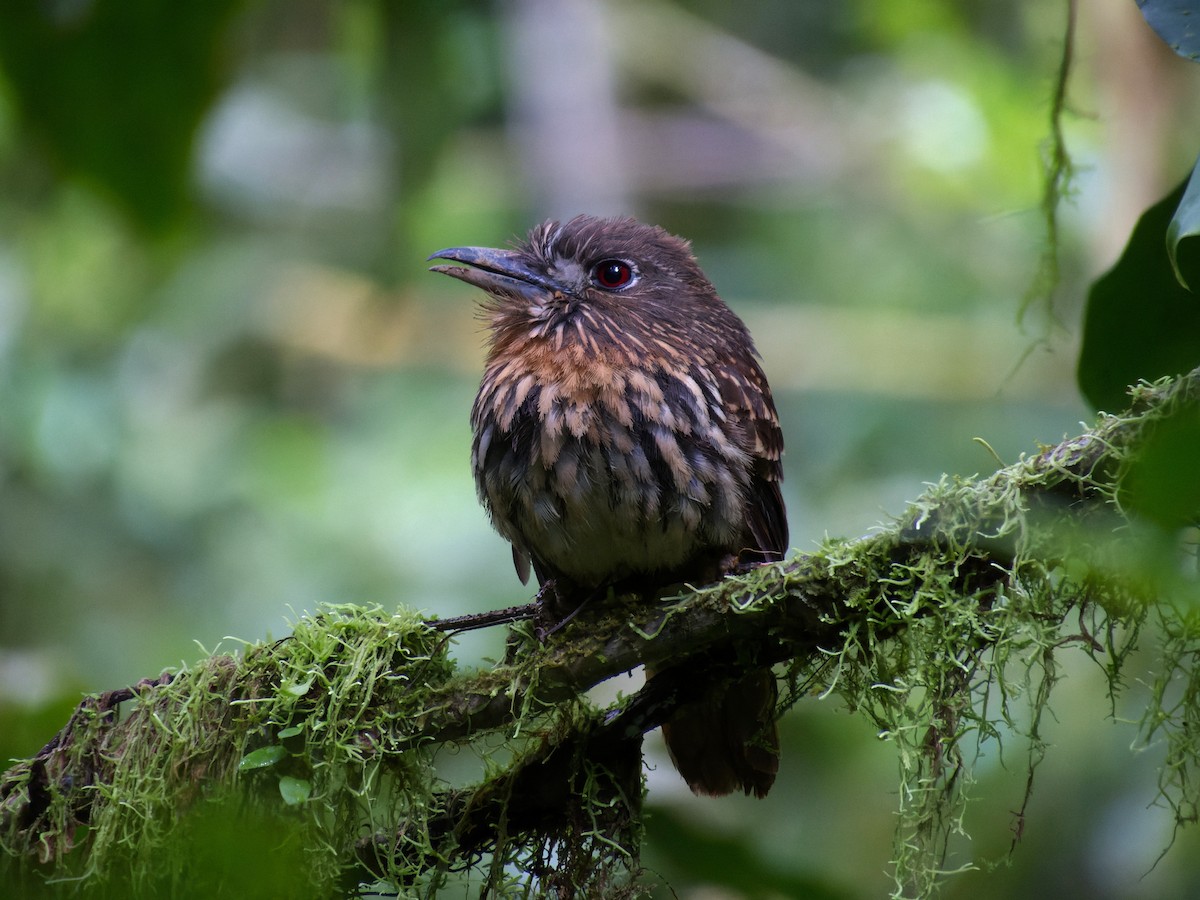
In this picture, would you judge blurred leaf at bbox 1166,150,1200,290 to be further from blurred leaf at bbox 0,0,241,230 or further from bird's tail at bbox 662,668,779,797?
blurred leaf at bbox 0,0,241,230

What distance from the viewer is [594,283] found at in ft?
10.4

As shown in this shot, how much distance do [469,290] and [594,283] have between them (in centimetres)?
406

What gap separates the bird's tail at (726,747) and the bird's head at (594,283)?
88 cm

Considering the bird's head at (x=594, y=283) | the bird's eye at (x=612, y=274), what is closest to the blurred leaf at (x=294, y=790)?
the bird's head at (x=594, y=283)

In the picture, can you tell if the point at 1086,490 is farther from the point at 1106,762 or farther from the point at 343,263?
the point at 343,263

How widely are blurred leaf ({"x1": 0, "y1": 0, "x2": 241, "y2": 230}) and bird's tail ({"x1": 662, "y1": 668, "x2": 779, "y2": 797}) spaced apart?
1785mm

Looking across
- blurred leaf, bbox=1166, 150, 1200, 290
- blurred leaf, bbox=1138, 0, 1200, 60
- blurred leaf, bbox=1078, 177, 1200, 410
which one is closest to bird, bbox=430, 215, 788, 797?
blurred leaf, bbox=1078, 177, 1200, 410

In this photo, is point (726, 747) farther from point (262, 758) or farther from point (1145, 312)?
point (1145, 312)

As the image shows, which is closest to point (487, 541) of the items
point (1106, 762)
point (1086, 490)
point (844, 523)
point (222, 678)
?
point (844, 523)

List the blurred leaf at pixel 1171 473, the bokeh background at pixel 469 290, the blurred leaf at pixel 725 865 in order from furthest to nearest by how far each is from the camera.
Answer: the bokeh background at pixel 469 290 < the blurred leaf at pixel 725 865 < the blurred leaf at pixel 1171 473

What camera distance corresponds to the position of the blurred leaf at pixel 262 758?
221cm

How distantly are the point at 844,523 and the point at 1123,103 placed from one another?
2.07m

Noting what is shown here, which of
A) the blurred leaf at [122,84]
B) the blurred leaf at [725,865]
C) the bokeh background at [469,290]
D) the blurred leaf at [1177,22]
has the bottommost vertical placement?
the blurred leaf at [725,865]

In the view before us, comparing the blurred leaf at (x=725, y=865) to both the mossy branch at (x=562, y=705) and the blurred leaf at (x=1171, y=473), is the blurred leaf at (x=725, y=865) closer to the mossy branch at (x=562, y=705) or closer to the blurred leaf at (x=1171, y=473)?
the mossy branch at (x=562, y=705)
